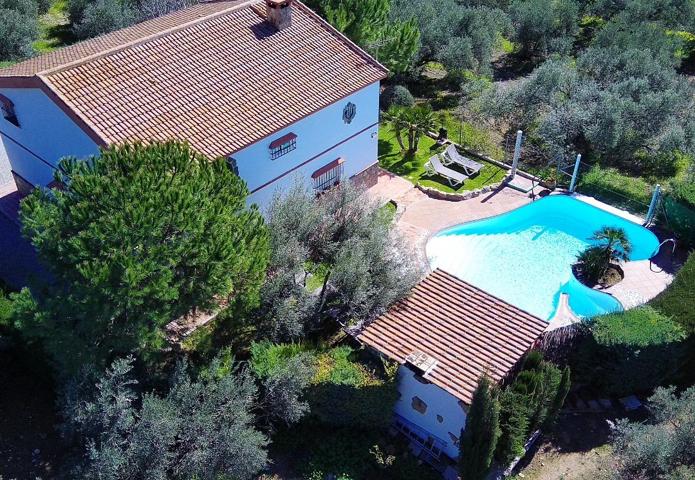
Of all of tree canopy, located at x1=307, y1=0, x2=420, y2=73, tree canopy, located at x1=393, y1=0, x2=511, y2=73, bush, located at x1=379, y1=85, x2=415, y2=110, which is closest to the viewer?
tree canopy, located at x1=307, y1=0, x2=420, y2=73

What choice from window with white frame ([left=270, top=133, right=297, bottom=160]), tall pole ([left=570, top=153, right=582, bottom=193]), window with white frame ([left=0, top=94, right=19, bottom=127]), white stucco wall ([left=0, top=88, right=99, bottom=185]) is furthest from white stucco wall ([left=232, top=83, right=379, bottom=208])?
window with white frame ([left=0, top=94, right=19, bottom=127])

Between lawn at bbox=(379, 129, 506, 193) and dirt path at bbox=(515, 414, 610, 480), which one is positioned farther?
lawn at bbox=(379, 129, 506, 193)

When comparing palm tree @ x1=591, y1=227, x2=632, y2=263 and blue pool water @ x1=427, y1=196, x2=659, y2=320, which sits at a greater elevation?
palm tree @ x1=591, y1=227, x2=632, y2=263

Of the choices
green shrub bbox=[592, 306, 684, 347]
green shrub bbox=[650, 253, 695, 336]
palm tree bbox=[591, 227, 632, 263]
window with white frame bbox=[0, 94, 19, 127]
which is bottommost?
palm tree bbox=[591, 227, 632, 263]

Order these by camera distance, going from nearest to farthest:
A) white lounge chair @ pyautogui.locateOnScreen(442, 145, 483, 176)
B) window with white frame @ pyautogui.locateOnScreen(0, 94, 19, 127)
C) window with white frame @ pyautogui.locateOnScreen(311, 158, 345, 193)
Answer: window with white frame @ pyautogui.locateOnScreen(0, 94, 19, 127), window with white frame @ pyautogui.locateOnScreen(311, 158, 345, 193), white lounge chair @ pyautogui.locateOnScreen(442, 145, 483, 176)

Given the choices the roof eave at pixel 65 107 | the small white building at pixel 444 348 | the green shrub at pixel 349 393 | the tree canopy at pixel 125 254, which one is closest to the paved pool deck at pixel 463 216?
the small white building at pixel 444 348

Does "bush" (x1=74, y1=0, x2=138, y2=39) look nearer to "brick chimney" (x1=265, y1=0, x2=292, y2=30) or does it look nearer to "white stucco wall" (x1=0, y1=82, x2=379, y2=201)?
"white stucco wall" (x1=0, y1=82, x2=379, y2=201)

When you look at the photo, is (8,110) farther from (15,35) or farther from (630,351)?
(630,351)

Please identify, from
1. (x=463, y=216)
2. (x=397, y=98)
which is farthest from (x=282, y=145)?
(x=397, y=98)

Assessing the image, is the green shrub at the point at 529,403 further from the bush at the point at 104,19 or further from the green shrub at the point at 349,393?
the bush at the point at 104,19
